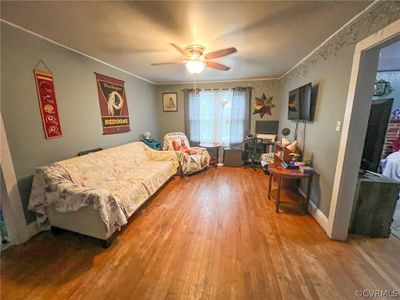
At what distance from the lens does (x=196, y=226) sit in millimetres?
2223

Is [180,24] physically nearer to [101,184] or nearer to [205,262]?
[101,184]

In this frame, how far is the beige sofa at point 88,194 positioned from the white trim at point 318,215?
2.35 m

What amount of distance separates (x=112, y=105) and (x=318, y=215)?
381 cm

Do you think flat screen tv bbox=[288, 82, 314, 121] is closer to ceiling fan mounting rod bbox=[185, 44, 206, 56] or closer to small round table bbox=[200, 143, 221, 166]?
ceiling fan mounting rod bbox=[185, 44, 206, 56]

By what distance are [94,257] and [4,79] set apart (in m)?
2.01

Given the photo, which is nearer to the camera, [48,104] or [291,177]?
[48,104]

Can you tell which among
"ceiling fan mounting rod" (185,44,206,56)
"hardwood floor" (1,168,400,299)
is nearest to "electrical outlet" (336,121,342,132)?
"hardwood floor" (1,168,400,299)

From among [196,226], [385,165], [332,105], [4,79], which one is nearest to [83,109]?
[4,79]

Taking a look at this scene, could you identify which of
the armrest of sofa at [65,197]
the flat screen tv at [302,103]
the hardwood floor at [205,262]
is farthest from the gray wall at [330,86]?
the armrest of sofa at [65,197]

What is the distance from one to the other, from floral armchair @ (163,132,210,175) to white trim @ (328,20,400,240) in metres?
2.65

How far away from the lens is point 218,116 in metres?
5.02

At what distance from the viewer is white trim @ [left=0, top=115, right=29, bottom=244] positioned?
69.2 inches

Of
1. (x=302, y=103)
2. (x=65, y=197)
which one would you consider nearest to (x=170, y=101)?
(x=302, y=103)

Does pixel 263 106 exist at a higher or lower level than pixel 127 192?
higher
